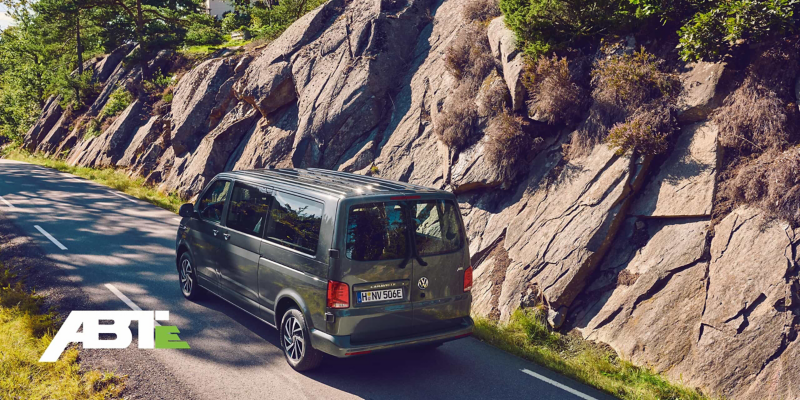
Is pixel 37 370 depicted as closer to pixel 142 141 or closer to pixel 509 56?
pixel 509 56

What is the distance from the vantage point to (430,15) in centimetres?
1678

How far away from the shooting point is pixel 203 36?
89.0 ft

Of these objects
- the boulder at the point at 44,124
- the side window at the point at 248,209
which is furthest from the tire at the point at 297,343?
the boulder at the point at 44,124

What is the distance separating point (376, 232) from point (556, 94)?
518 cm

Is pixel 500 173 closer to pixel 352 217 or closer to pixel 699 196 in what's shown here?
pixel 699 196

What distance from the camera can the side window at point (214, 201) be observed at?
7.40 m

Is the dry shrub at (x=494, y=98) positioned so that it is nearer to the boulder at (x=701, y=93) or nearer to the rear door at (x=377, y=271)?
the boulder at (x=701, y=93)

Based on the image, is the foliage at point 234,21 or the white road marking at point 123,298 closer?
the white road marking at point 123,298

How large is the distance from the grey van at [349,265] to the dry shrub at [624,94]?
385cm

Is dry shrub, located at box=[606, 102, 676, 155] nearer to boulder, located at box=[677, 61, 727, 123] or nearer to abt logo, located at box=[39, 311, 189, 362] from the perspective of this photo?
boulder, located at box=[677, 61, 727, 123]

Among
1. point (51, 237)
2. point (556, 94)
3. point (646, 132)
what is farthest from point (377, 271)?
point (51, 237)

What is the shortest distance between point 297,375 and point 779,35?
7.87 meters

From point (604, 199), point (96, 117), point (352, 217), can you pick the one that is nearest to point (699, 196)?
point (604, 199)

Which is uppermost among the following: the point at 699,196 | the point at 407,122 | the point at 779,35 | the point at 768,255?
the point at 779,35
